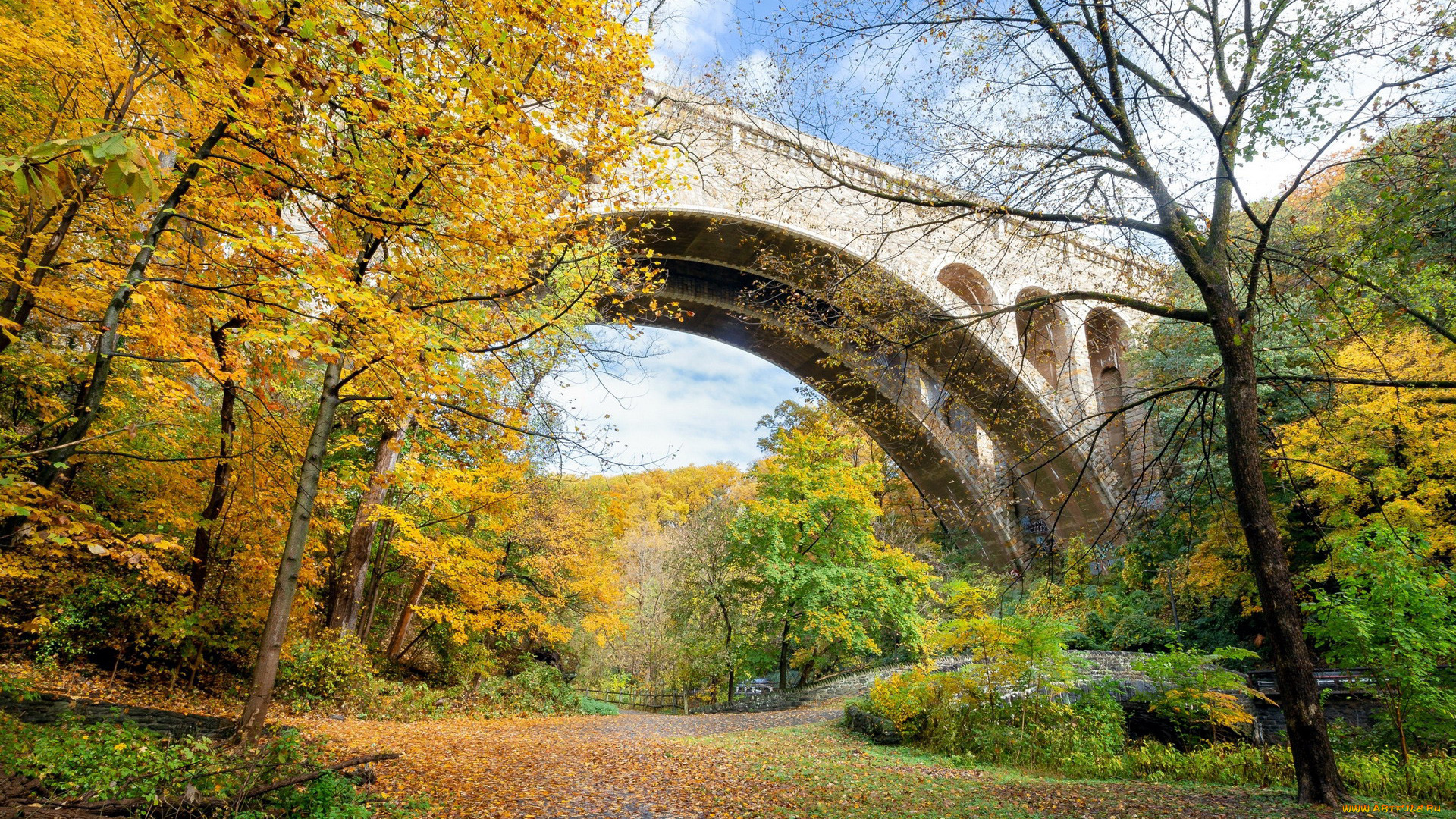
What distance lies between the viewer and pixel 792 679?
2280cm

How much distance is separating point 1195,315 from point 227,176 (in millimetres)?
6876

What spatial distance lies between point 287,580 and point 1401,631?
9439 mm

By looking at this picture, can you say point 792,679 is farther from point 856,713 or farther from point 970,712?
point 970,712

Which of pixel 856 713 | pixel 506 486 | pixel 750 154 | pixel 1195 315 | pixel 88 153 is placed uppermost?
pixel 750 154

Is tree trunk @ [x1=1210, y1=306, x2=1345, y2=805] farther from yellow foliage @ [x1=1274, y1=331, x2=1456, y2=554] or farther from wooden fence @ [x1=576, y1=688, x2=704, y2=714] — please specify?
wooden fence @ [x1=576, y1=688, x2=704, y2=714]

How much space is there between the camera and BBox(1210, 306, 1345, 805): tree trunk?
14.6 ft

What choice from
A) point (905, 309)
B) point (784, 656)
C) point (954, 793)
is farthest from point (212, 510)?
point (784, 656)

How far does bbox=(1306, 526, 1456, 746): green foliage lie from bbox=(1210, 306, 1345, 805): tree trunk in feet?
3.38

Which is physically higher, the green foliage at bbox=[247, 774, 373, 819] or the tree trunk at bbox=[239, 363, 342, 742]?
the tree trunk at bbox=[239, 363, 342, 742]

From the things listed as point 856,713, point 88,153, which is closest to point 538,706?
point 856,713

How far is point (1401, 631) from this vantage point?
18.3 ft

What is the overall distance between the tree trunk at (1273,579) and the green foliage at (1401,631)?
3.38 ft

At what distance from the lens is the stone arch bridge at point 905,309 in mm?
6871

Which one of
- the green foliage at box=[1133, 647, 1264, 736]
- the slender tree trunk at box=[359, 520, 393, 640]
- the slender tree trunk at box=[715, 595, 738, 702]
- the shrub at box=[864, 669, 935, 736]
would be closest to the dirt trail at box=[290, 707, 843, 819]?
the shrub at box=[864, 669, 935, 736]
